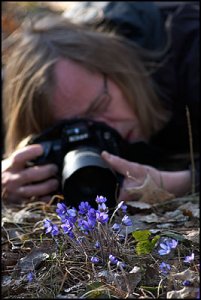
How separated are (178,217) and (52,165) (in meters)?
0.70

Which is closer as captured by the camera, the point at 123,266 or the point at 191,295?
the point at 191,295

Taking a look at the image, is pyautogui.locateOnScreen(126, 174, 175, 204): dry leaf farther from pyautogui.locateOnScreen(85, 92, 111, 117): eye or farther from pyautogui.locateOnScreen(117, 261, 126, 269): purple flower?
pyautogui.locateOnScreen(117, 261, 126, 269): purple flower

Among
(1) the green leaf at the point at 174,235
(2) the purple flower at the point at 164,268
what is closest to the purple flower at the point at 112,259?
(2) the purple flower at the point at 164,268

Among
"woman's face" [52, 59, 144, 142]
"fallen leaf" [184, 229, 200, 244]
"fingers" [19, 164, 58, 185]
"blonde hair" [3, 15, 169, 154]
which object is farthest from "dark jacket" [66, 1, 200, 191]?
"fallen leaf" [184, 229, 200, 244]

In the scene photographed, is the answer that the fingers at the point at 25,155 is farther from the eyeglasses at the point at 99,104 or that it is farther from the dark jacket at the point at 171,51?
the dark jacket at the point at 171,51

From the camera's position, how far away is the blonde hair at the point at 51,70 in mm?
2848

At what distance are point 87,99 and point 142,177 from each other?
0.64 m

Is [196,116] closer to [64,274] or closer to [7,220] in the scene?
[7,220]

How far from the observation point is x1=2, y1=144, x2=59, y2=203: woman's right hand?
239 centimetres

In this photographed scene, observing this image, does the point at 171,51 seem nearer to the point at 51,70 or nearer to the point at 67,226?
the point at 51,70

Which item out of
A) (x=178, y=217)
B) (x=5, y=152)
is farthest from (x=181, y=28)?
(x=178, y=217)

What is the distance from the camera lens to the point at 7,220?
1941mm

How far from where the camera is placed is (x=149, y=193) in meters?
2.21

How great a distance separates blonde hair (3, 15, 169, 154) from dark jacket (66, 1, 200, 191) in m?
0.10
